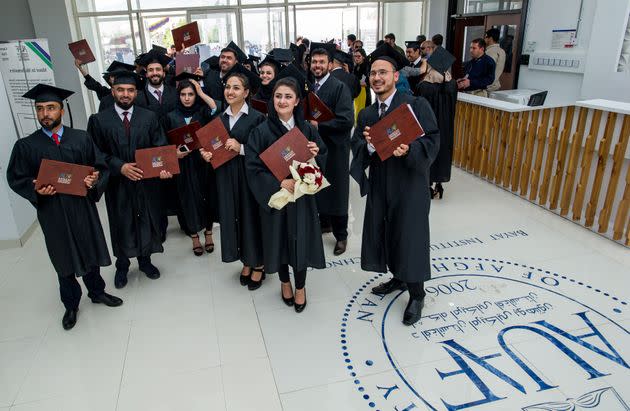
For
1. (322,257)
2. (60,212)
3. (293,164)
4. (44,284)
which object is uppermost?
(293,164)

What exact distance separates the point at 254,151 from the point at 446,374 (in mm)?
1895

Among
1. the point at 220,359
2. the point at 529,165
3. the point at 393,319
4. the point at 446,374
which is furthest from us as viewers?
the point at 529,165

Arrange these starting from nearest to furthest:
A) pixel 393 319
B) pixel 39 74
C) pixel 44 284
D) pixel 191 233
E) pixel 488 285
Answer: pixel 393 319
pixel 488 285
pixel 44 284
pixel 191 233
pixel 39 74

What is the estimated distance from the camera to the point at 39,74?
18.7 feet

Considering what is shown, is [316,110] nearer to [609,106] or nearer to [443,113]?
[443,113]

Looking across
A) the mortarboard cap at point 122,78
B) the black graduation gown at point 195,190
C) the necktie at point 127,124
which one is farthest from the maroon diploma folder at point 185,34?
the necktie at point 127,124

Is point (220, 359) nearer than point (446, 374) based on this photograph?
No

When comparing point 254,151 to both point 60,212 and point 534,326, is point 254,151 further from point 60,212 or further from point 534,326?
point 534,326

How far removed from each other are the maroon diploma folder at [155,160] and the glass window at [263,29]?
783 centimetres

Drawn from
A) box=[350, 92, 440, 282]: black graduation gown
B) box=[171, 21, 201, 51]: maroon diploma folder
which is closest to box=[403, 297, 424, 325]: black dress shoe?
box=[350, 92, 440, 282]: black graduation gown

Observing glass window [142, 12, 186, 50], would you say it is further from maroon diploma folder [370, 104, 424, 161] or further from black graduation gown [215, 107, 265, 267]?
maroon diploma folder [370, 104, 424, 161]

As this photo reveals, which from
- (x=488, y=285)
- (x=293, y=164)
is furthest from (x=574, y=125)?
(x=293, y=164)

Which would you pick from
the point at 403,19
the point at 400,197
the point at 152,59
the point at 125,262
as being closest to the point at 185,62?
the point at 152,59

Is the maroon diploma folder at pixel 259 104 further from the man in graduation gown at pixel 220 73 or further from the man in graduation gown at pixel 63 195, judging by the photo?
the man in graduation gown at pixel 63 195
